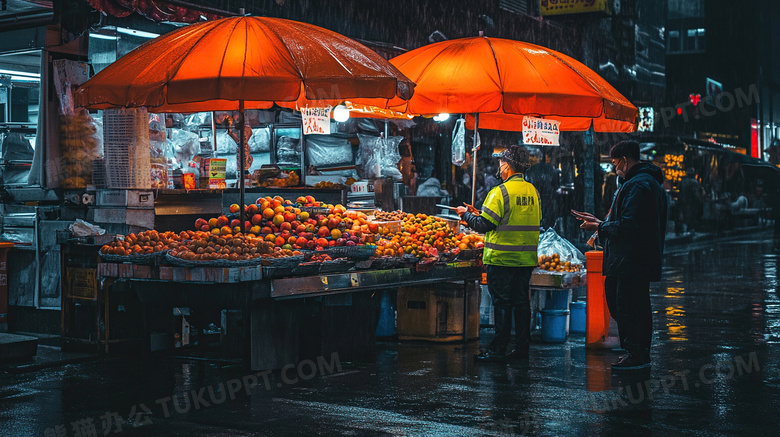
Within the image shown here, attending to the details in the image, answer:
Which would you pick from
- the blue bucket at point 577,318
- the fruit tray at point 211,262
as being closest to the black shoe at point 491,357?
the blue bucket at point 577,318

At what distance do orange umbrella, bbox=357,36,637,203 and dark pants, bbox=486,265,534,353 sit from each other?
1814mm

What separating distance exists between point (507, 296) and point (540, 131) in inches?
111

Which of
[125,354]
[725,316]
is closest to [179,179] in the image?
[125,354]

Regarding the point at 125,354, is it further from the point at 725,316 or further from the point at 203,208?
the point at 725,316

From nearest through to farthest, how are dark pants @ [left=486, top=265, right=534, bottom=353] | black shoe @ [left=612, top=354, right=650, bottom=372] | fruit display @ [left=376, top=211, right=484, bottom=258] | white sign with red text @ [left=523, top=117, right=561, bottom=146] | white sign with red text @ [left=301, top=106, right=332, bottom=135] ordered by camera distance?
black shoe @ [left=612, top=354, right=650, bottom=372] < dark pants @ [left=486, top=265, right=534, bottom=353] < white sign with red text @ [left=301, top=106, right=332, bottom=135] < fruit display @ [left=376, top=211, right=484, bottom=258] < white sign with red text @ [left=523, top=117, right=561, bottom=146]

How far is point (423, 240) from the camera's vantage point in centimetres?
1035

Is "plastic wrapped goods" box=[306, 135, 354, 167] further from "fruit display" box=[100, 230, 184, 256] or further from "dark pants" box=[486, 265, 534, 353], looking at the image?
"dark pants" box=[486, 265, 534, 353]

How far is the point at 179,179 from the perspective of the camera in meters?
10.7

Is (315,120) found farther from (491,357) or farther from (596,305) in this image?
(596,305)

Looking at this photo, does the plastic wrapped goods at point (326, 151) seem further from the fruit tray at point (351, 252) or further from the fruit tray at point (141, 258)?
the fruit tray at point (141, 258)

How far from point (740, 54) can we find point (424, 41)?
46.1 meters

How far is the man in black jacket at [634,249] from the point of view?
342 inches

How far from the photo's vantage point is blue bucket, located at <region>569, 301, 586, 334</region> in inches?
444

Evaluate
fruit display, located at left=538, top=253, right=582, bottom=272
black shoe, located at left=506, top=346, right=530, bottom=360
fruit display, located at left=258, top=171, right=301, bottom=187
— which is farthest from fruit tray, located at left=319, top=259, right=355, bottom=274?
fruit display, located at left=258, top=171, right=301, bottom=187
